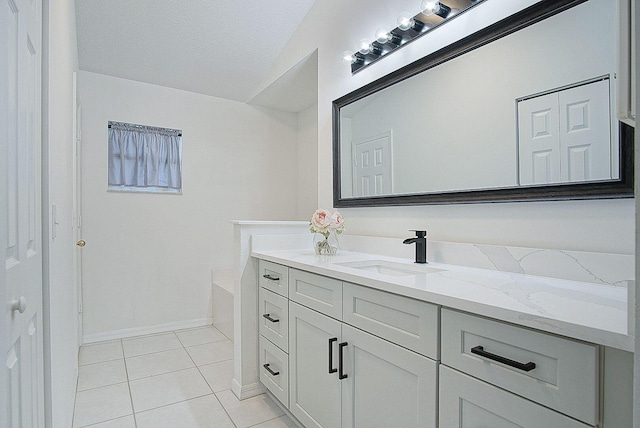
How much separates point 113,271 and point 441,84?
3.13 metres

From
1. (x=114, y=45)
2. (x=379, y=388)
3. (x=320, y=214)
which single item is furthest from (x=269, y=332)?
(x=114, y=45)

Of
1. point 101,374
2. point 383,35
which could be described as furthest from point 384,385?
point 101,374

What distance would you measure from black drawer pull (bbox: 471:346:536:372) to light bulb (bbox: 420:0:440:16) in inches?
63.1

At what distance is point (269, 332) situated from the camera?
2.09 meters

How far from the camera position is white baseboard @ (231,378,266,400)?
2191 millimetres

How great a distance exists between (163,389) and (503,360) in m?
2.22

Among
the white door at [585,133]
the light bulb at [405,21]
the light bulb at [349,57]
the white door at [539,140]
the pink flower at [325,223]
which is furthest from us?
the light bulb at [349,57]

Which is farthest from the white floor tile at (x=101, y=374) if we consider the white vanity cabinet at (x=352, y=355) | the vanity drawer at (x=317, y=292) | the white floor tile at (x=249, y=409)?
the vanity drawer at (x=317, y=292)

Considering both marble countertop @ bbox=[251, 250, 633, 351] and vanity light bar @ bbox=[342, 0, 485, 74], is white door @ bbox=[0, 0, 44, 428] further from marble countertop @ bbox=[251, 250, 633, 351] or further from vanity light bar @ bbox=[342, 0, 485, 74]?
vanity light bar @ bbox=[342, 0, 485, 74]

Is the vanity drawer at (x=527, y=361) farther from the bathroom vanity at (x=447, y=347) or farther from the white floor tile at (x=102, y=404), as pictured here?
the white floor tile at (x=102, y=404)

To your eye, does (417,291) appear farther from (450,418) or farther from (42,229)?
(42,229)

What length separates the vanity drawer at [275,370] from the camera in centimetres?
189

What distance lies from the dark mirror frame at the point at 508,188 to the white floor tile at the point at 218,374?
60.2 inches

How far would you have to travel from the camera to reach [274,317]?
2.04 metres
